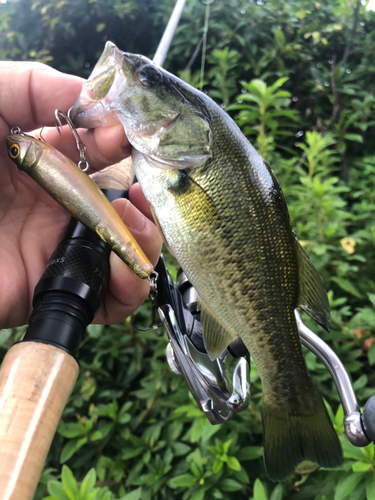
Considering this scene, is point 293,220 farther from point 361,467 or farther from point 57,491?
point 57,491

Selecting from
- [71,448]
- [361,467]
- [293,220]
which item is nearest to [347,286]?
[293,220]

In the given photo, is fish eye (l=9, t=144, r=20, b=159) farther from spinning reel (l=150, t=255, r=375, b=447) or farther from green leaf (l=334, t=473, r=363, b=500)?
green leaf (l=334, t=473, r=363, b=500)

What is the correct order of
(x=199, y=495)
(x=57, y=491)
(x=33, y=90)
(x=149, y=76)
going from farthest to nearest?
(x=199, y=495)
(x=57, y=491)
(x=33, y=90)
(x=149, y=76)

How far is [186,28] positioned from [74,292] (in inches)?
123

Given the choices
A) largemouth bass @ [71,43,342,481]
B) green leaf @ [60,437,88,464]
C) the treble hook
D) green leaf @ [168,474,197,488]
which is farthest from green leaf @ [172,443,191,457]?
the treble hook

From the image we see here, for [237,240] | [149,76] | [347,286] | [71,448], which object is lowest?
[71,448]

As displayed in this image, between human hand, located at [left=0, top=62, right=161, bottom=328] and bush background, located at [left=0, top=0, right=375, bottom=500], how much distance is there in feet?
1.83

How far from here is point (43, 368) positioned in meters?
0.55

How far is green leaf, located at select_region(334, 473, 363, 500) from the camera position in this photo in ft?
3.16

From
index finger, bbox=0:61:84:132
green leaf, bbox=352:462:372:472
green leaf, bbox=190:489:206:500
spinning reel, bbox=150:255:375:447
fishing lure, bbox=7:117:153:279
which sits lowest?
green leaf, bbox=190:489:206:500

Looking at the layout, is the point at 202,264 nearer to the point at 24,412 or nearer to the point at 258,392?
the point at 24,412

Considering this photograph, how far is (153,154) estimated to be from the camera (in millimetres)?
772

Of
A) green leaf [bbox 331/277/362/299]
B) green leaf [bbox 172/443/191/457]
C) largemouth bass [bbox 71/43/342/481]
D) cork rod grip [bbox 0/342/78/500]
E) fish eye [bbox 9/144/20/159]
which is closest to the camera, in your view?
cork rod grip [bbox 0/342/78/500]

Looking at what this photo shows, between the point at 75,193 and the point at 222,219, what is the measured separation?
12.3 inches
